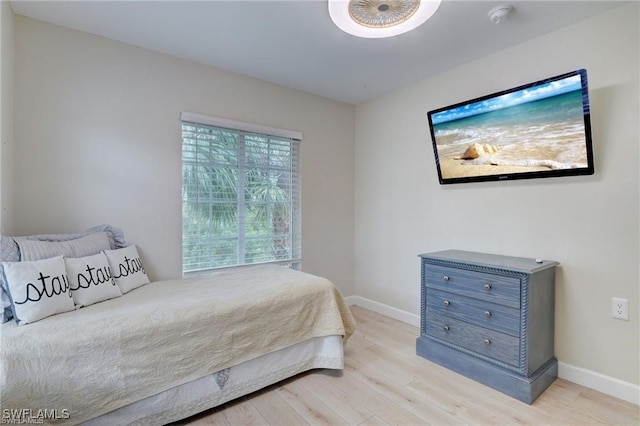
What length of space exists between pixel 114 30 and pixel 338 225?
104 inches

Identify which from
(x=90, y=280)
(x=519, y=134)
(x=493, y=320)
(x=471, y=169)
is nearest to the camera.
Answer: (x=90, y=280)

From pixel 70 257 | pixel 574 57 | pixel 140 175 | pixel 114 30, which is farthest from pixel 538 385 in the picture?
pixel 114 30

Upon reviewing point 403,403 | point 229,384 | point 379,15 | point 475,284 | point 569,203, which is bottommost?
point 403,403

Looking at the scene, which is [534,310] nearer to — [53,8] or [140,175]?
[140,175]

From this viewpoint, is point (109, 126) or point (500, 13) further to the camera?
point (109, 126)

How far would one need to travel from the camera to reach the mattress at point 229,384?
5.08 ft

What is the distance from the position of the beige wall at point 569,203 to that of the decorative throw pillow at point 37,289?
276 cm

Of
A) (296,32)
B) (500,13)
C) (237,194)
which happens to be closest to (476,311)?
(500,13)

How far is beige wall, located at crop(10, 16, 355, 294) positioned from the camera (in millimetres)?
2033

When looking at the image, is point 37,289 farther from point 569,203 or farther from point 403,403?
point 569,203

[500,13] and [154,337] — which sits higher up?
[500,13]

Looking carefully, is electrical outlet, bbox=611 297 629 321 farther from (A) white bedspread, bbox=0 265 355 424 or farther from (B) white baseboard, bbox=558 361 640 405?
(A) white bedspread, bbox=0 265 355 424

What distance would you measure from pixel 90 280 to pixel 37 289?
0.88ft

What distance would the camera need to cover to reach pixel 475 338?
2.16m
